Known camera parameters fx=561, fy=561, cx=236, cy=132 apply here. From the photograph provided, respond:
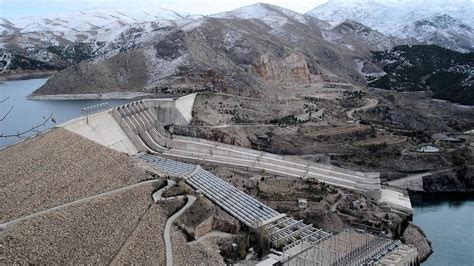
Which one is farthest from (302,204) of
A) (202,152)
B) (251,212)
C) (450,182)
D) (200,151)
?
(450,182)

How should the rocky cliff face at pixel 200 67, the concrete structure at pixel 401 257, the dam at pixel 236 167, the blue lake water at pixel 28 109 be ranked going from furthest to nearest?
the rocky cliff face at pixel 200 67 → the blue lake water at pixel 28 109 → the dam at pixel 236 167 → the concrete structure at pixel 401 257

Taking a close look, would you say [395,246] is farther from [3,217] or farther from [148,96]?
[148,96]

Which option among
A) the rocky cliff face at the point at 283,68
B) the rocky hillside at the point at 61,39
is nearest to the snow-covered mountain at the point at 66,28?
the rocky hillside at the point at 61,39

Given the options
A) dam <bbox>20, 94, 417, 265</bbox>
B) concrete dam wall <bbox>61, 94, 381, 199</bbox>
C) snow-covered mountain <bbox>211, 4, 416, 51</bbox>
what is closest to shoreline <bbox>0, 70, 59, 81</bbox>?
dam <bbox>20, 94, 417, 265</bbox>

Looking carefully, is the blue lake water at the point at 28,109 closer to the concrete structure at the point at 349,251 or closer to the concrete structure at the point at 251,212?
the concrete structure at the point at 251,212

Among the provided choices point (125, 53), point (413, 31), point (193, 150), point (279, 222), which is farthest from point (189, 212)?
point (413, 31)

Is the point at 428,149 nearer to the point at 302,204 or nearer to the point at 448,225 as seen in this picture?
the point at 448,225

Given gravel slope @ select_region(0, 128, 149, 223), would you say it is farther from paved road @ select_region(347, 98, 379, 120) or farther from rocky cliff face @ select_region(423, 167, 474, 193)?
paved road @ select_region(347, 98, 379, 120)
